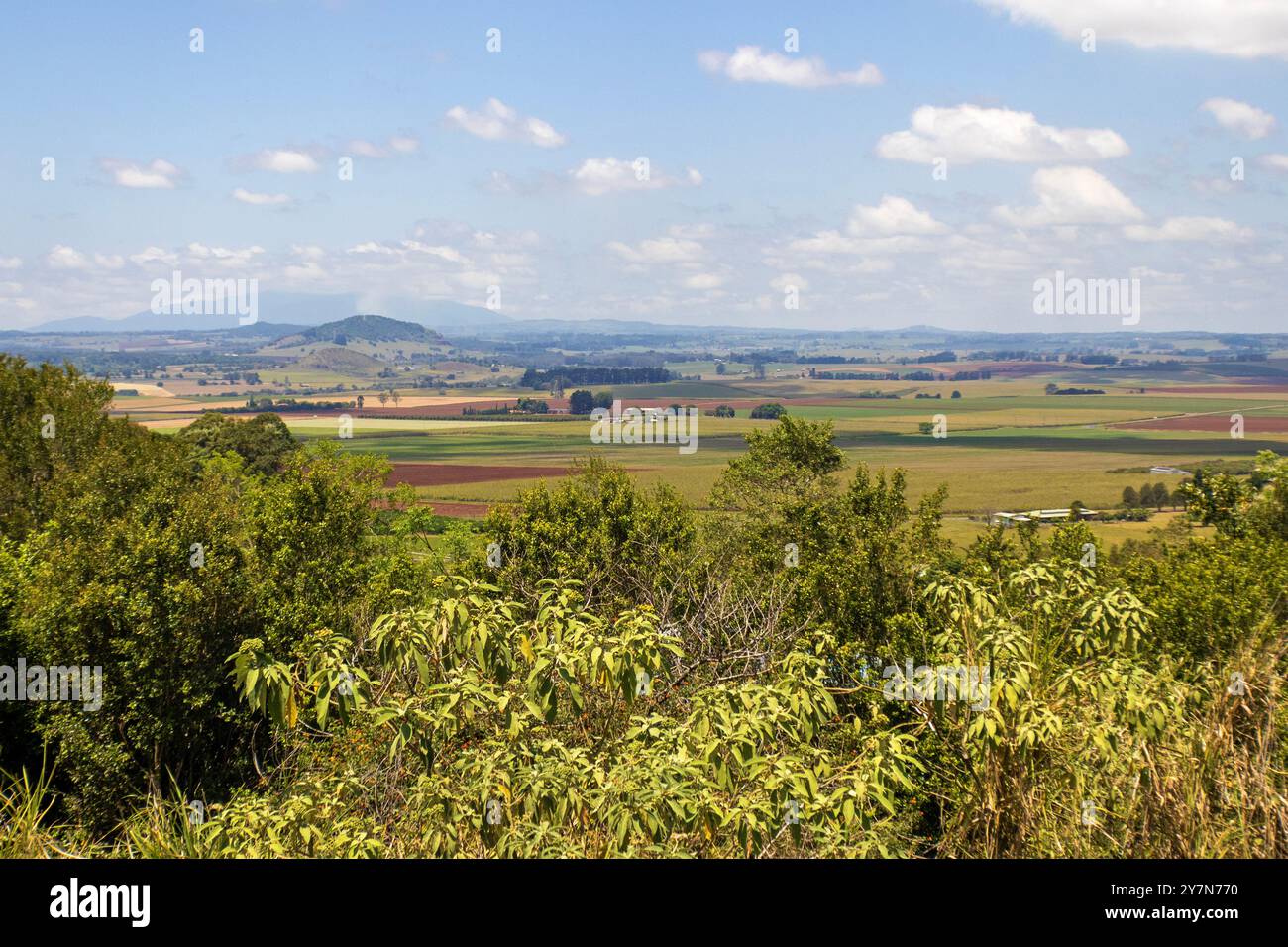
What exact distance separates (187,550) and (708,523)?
19941mm

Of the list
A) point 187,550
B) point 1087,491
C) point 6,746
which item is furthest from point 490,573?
point 1087,491

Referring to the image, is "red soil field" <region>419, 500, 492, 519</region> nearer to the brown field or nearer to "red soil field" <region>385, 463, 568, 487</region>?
the brown field

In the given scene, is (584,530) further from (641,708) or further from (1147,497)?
(1147,497)

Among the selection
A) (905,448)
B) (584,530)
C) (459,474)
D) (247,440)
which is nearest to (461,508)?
(247,440)

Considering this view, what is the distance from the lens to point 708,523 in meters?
37.1

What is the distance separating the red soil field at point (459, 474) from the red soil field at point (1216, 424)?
4542 inches

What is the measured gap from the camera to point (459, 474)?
349ft

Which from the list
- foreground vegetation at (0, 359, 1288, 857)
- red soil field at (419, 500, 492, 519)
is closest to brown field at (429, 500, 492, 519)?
red soil field at (419, 500, 492, 519)

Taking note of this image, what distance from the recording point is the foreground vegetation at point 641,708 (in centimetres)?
525

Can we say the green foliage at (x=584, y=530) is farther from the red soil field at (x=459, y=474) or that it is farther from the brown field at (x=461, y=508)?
the red soil field at (x=459, y=474)

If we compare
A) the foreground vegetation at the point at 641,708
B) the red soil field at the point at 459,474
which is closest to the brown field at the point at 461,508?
the red soil field at the point at 459,474

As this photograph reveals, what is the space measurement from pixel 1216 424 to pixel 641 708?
188771 millimetres

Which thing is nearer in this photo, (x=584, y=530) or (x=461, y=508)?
(x=584, y=530)
